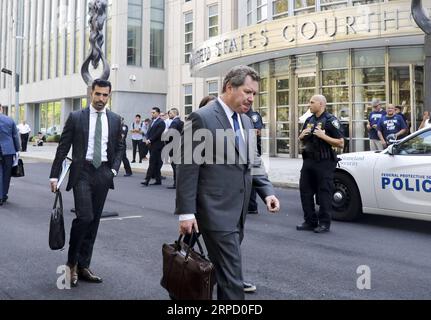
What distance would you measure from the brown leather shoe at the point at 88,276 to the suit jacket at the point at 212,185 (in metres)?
1.78

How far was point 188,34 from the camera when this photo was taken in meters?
30.8

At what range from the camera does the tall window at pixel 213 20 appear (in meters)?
28.4

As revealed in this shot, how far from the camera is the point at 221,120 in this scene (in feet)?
10.9

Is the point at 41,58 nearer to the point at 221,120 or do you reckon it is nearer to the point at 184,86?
the point at 184,86

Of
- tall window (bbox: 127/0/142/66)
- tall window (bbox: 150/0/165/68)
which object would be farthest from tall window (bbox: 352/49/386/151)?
tall window (bbox: 150/0/165/68)

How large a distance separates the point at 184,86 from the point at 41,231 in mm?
24773

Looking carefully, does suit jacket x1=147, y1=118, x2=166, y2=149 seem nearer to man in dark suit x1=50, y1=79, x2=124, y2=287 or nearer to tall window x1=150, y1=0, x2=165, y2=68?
man in dark suit x1=50, y1=79, x2=124, y2=287

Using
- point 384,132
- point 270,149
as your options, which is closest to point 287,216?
point 384,132

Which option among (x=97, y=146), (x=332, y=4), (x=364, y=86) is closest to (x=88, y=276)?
(x=97, y=146)

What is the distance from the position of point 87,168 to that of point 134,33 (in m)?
31.2

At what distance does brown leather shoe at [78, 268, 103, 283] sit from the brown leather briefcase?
1.53 meters

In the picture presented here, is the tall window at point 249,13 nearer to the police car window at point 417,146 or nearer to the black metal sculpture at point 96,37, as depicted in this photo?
the black metal sculpture at point 96,37

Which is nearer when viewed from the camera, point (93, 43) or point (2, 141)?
point (2, 141)

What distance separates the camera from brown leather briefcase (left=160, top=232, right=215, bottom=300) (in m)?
2.98
